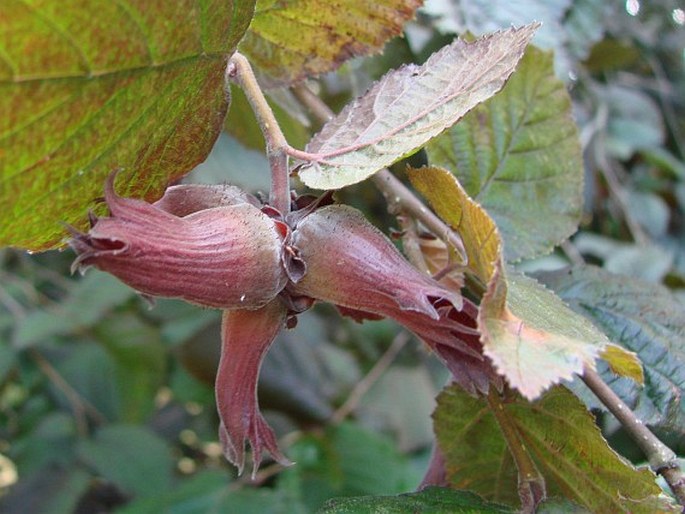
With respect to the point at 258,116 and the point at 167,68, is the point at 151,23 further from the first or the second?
the point at 258,116

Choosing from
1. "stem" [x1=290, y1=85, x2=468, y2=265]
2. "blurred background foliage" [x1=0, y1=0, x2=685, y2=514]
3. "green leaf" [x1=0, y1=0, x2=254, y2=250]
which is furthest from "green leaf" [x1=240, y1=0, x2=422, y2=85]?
"blurred background foliage" [x1=0, y1=0, x2=685, y2=514]

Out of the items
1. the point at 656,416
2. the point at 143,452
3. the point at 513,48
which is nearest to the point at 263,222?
the point at 513,48

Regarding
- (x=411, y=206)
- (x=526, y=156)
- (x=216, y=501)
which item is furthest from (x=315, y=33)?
(x=216, y=501)

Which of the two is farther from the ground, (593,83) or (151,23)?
(151,23)

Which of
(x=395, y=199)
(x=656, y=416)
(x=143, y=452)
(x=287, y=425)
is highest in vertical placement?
(x=395, y=199)

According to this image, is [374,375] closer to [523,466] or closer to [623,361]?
[523,466]
